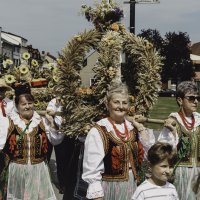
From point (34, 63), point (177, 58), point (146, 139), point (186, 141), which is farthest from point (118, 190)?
point (177, 58)

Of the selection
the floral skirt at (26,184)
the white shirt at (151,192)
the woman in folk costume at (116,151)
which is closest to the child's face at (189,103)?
the woman in folk costume at (116,151)

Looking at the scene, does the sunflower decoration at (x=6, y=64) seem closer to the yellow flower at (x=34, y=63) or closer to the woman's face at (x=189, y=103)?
the yellow flower at (x=34, y=63)

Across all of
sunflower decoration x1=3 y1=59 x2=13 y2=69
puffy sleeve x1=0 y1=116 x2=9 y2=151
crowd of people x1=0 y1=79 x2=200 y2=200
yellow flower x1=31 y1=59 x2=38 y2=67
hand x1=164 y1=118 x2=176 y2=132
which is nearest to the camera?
crowd of people x1=0 y1=79 x2=200 y2=200

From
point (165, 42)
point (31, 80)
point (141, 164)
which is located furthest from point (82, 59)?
point (165, 42)

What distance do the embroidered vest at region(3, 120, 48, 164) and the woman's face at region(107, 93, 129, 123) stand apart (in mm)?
1138

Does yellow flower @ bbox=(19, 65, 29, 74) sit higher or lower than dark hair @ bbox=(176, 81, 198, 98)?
higher

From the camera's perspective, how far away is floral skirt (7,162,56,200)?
194 inches

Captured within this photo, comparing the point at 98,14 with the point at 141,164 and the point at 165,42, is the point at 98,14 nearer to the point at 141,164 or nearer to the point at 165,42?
the point at 141,164

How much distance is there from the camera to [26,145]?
16.3ft

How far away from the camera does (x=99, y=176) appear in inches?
154

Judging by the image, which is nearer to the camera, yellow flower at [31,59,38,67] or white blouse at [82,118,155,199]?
white blouse at [82,118,155,199]

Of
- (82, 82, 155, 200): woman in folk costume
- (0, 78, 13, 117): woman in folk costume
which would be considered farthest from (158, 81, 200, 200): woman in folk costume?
(0, 78, 13, 117): woman in folk costume

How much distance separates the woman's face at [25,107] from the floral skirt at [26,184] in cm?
47

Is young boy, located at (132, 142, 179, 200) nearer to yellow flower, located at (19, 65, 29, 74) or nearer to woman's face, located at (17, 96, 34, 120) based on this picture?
woman's face, located at (17, 96, 34, 120)
